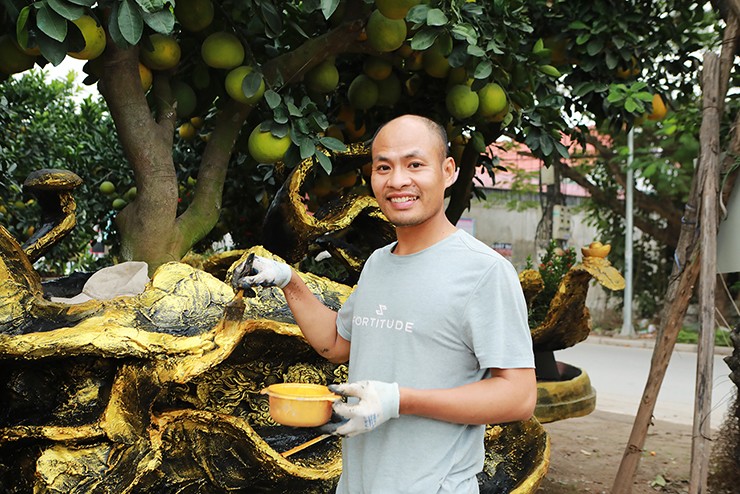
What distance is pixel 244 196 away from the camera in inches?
147

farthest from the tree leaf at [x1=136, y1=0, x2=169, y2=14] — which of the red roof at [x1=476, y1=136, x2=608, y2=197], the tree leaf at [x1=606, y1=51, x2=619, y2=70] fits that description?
the red roof at [x1=476, y1=136, x2=608, y2=197]

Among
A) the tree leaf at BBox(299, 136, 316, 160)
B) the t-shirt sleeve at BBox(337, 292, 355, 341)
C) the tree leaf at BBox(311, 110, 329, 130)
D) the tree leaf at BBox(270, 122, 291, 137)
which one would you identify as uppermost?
the tree leaf at BBox(311, 110, 329, 130)

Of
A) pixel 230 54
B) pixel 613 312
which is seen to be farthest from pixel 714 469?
pixel 613 312

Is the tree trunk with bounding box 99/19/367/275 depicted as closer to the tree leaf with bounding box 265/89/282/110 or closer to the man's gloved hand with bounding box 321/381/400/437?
the tree leaf with bounding box 265/89/282/110

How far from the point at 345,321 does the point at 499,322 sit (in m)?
0.45

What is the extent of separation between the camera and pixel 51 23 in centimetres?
169

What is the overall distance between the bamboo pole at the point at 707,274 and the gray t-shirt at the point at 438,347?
5.62ft

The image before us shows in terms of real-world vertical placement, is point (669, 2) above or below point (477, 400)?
above

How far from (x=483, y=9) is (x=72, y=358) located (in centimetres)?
166

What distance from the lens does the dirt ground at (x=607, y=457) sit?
14.0 feet

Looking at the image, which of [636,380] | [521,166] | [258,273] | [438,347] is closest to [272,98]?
[258,273]

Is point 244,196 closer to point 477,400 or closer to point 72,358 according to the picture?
point 72,358

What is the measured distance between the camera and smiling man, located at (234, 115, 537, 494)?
1307 millimetres

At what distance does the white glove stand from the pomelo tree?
2.00ft
